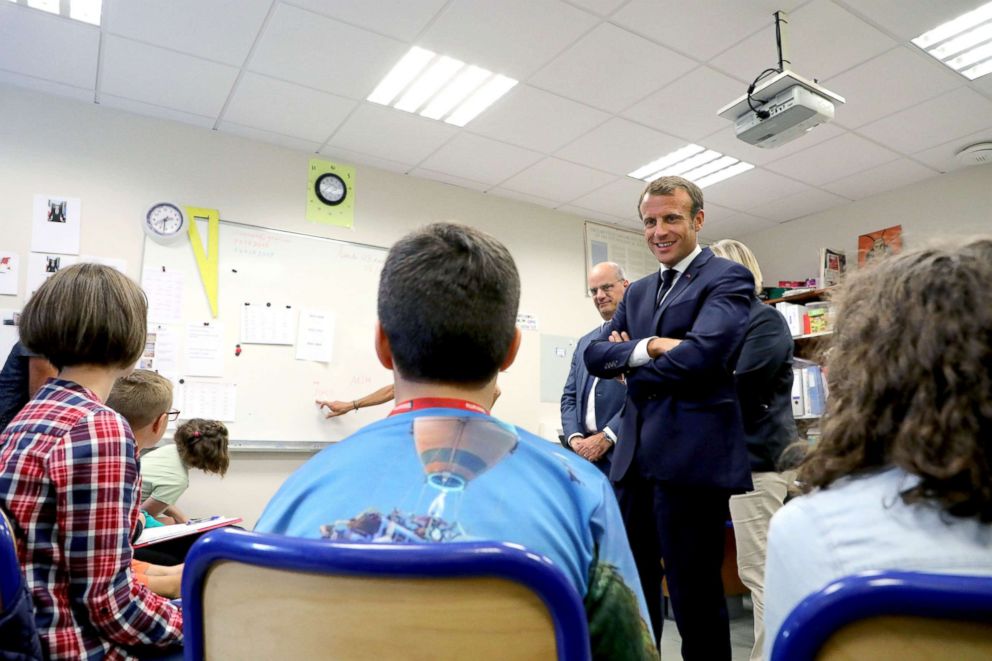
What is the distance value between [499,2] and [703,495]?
208cm

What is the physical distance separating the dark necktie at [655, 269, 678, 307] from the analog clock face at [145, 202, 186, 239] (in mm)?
2767

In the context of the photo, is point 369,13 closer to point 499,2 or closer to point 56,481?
point 499,2

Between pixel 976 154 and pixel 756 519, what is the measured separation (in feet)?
10.6

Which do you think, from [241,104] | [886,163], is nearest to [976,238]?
[241,104]

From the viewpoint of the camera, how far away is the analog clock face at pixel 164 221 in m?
3.38

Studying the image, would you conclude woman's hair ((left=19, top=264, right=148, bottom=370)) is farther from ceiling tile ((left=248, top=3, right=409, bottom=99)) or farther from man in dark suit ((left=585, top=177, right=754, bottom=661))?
ceiling tile ((left=248, top=3, right=409, bottom=99))

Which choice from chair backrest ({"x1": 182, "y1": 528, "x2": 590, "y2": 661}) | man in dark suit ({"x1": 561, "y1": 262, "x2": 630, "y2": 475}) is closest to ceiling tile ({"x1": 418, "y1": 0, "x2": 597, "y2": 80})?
man in dark suit ({"x1": 561, "y1": 262, "x2": 630, "y2": 475})

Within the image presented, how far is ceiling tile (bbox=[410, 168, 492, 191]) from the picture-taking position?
418 cm

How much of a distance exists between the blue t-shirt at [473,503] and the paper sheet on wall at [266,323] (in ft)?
10.3

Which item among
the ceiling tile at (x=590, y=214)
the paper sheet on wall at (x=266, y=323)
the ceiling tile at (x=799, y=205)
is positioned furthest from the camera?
the ceiling tile at (x=590, y=214)

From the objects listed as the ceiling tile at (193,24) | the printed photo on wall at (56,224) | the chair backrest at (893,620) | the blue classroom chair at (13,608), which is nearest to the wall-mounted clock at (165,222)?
the printed photo on wall at (56,224)

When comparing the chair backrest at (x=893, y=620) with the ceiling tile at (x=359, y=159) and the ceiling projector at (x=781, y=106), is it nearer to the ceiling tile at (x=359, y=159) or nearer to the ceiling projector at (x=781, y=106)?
the ceiling projector at (x=781, y=106)

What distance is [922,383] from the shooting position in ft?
1.95

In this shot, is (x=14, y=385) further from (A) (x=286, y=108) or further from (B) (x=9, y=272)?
(A) (x=286, y=108)
